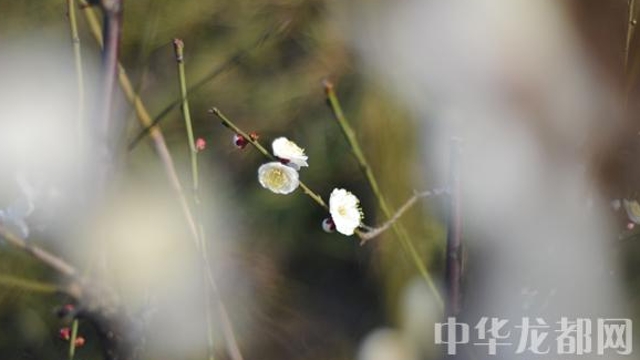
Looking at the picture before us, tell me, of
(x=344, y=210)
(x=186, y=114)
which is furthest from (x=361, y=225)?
(x=186, y=114)

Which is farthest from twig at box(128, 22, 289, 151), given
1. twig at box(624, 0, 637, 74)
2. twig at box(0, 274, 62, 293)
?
twig at box(624, 0, 637, 74)

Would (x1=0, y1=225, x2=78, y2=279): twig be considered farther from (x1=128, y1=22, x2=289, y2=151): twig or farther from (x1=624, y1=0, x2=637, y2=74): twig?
(x1=624, y1=0, x2=637, y2=74): twig

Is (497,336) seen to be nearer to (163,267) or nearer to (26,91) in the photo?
(163,267)

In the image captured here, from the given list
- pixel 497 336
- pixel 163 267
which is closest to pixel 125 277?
pixel 163 267

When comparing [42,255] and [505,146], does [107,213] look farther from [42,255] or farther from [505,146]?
[505,146]

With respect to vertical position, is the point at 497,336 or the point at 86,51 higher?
the point at 86,51

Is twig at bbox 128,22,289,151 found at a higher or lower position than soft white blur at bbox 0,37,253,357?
higher
